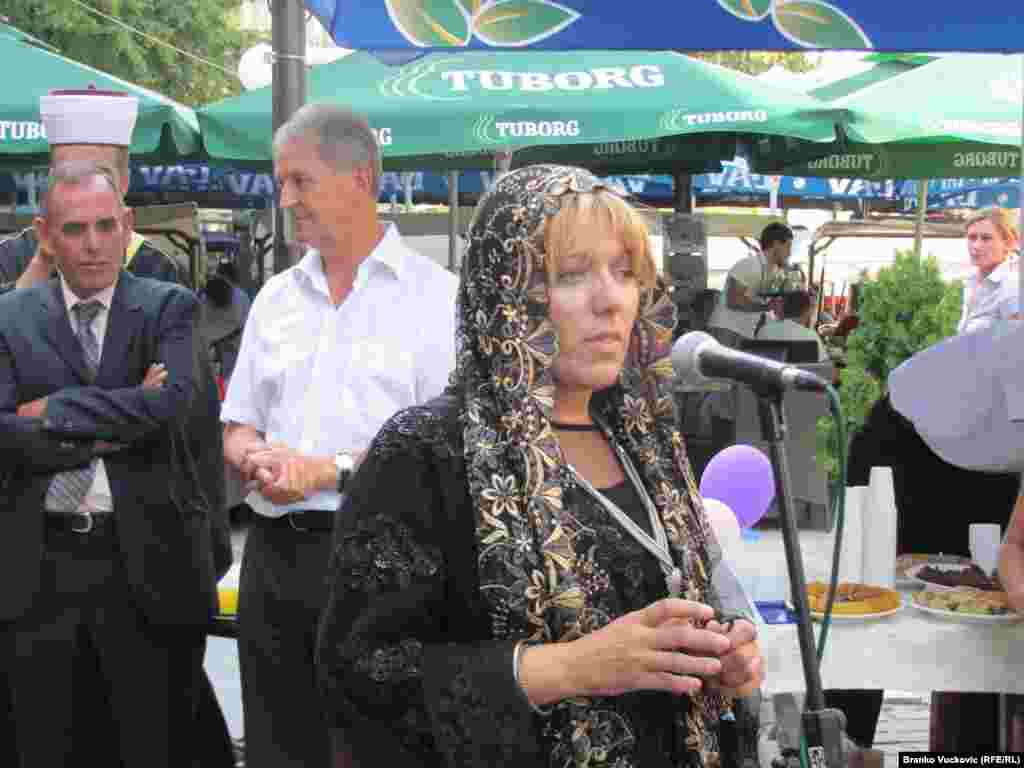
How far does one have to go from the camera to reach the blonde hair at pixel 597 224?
7.05ft

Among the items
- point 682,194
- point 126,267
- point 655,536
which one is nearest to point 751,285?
point 682,194

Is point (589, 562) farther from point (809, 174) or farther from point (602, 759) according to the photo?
point (809, 174)

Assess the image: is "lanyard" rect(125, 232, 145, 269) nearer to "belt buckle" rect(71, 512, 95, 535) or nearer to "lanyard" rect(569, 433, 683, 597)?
"belt buckle" rect(71, 512, 95, 535)

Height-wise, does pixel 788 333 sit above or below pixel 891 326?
below

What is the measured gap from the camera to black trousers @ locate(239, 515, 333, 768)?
353cm

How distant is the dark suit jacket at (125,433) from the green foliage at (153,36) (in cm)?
2055

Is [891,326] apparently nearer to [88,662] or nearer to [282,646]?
[282,646]

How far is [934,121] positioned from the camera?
1062 cm

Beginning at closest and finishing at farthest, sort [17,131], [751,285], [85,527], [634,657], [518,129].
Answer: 1. [634,657]
2. [85,527]
3. [17,131]
4. [518,129]
5. [751,285]

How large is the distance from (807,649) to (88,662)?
7.97ft

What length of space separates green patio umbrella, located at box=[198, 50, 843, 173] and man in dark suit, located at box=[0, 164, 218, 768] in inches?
192

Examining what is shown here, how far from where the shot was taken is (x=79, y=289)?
4.04 meters

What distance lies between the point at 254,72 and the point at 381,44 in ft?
27.8

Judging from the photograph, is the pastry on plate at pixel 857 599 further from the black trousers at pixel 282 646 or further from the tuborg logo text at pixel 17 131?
the tuborg logo text at pixel 17 131
